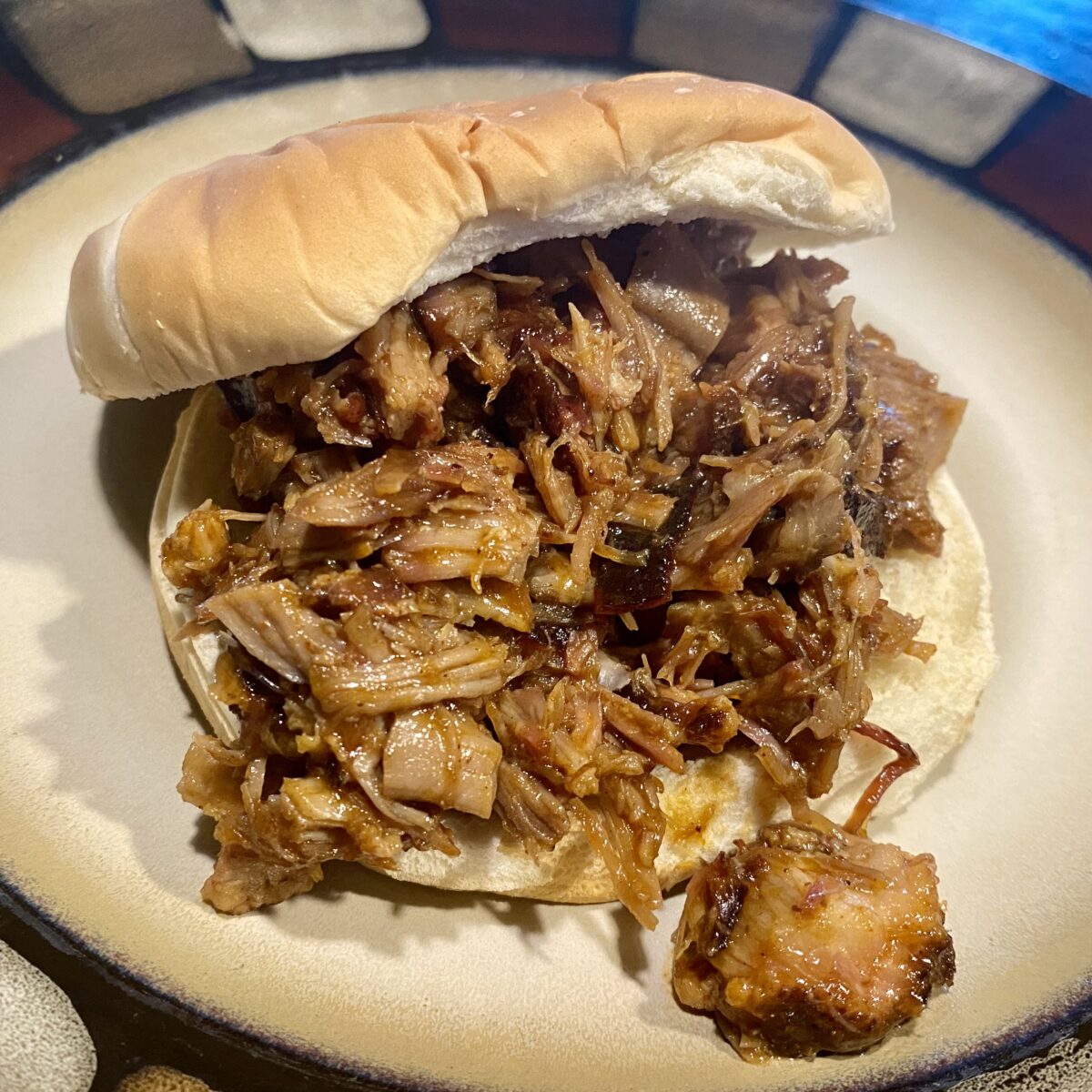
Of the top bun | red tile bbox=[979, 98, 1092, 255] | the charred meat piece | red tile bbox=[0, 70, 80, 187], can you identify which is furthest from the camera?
red tile bbox=[979, 98, 1092, 255]

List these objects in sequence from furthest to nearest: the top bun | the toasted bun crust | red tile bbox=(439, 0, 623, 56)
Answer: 1. red tile bbox=(439, 0, 623, 56)
2. the toasted bun crust
3. the top bun

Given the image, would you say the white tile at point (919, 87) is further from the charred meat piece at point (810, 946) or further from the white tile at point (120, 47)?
the charred meat piece at point (810, 946)

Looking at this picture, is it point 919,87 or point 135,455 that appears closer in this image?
point 135,455

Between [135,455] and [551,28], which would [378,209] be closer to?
[135,455]

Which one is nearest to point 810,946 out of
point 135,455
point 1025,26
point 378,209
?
point 378,209

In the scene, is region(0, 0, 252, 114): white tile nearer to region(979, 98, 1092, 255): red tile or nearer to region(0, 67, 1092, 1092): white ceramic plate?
region(0, 67, 1092, 1092): white ceramic plate

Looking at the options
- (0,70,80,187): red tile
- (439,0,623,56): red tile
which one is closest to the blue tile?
(439,0,623,56): red tile
